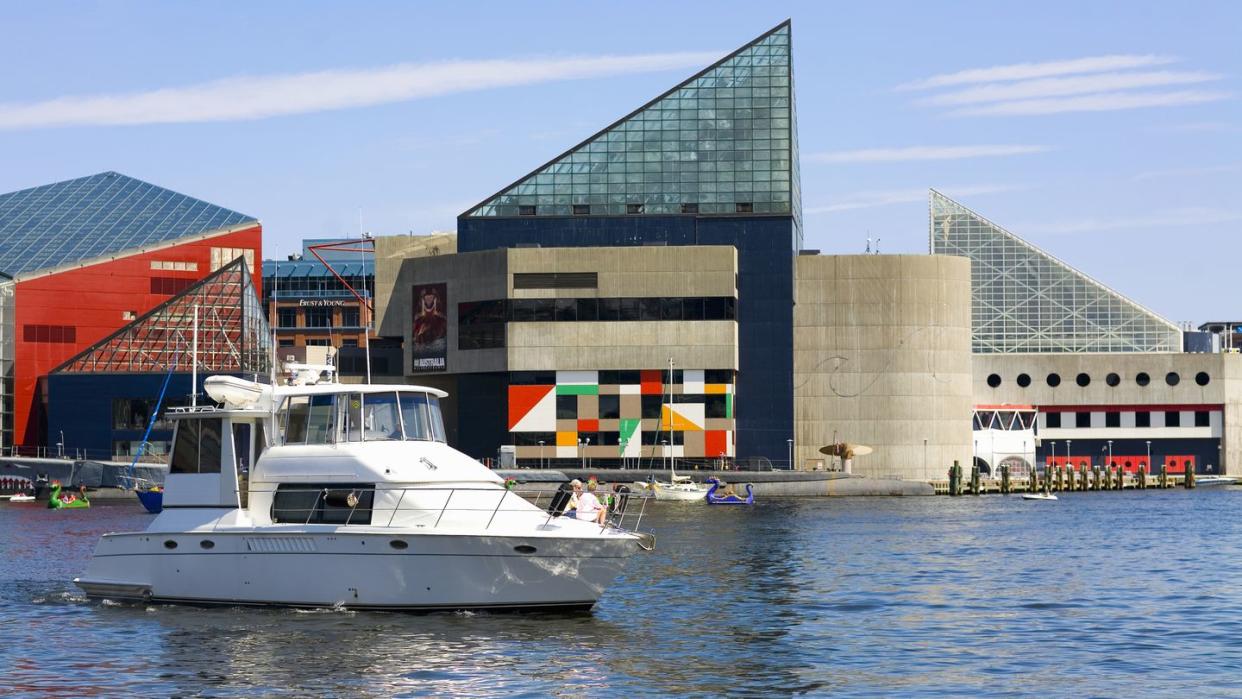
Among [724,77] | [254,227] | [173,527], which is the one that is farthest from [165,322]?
[173,527]

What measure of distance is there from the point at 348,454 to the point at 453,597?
4.55 m

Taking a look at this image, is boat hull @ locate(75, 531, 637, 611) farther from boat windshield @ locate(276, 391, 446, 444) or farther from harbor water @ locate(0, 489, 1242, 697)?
boat windshield @ locate(276, 391, 446, 444)

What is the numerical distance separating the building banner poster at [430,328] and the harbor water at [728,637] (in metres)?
68.8

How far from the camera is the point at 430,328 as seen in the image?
124750 mm

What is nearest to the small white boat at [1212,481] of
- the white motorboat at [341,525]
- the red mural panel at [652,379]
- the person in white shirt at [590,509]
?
the red mural panel at [652,379]

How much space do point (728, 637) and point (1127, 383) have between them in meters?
120

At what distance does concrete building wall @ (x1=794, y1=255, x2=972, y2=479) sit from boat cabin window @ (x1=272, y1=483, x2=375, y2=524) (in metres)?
91.1

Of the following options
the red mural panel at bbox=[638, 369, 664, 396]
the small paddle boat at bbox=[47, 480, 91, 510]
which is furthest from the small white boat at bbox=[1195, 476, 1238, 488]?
the small paddle boat at bbox=[47, 480, 91, 510]

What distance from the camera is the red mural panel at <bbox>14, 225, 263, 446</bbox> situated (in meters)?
129

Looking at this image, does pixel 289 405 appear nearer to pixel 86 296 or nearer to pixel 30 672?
pixel 30 672

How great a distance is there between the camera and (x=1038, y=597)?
139 feet

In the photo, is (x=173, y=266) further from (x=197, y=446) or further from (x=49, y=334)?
(x=197, y=446)

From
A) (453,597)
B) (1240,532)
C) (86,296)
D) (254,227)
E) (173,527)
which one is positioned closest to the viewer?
(453,597)

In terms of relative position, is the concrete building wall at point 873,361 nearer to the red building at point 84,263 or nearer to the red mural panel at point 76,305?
the red building at point 84,263
